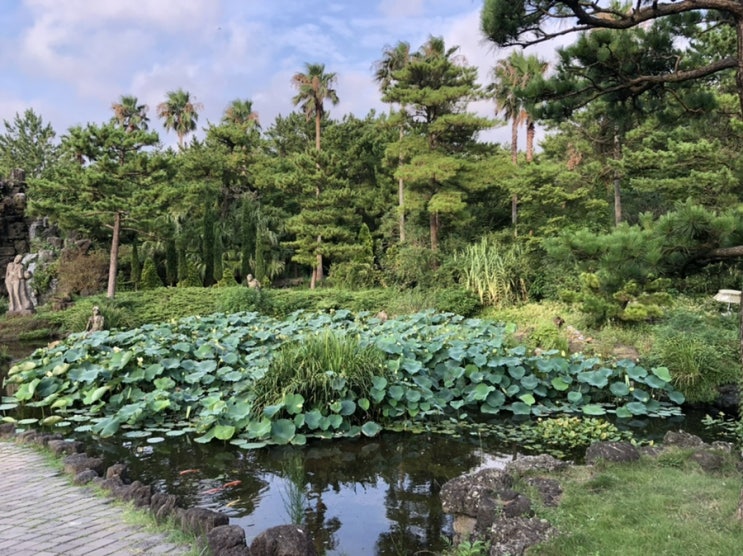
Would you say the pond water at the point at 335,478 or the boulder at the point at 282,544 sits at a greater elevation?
the boulder at the point at 282,544

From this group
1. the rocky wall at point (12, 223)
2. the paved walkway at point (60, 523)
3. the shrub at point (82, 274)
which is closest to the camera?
the paved walkway at point (60, 523)

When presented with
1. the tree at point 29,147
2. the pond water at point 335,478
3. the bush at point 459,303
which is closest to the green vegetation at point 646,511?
the pond water at point 335,478

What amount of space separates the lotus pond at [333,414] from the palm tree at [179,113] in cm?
1999

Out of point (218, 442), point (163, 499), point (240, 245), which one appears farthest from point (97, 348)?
point (240, 245)

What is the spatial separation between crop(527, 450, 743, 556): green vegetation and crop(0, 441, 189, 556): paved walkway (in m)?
1.96

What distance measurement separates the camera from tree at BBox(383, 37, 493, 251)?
1421cm

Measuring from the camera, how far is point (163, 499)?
324 centimetres

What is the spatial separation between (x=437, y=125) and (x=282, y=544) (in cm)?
1325

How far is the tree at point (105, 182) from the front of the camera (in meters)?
14.4

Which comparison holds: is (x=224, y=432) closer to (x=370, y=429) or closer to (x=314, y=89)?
(x=370, y=429)

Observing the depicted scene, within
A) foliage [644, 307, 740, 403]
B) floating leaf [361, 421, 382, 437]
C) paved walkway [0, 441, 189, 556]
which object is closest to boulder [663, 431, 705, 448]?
floating leaf [361, 421, 382, 437]

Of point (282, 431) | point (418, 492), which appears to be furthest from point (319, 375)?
point (418, 492)

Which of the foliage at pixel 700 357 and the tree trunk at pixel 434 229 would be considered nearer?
the foliage at pixel 700 357

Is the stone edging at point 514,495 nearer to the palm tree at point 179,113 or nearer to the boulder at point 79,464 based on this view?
the boulder at point 79,464
